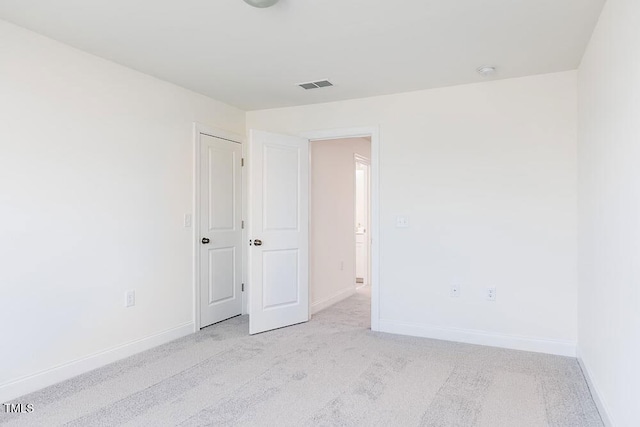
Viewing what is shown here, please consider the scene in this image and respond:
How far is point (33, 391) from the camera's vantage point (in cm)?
253

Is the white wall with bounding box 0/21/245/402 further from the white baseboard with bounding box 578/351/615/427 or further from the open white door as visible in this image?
the white baseboard with bounding box 578/351/615/427

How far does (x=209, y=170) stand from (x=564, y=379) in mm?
3411

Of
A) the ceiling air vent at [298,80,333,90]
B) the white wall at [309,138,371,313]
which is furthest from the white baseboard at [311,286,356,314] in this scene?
the ceiling air vent at [298,80,333,90]

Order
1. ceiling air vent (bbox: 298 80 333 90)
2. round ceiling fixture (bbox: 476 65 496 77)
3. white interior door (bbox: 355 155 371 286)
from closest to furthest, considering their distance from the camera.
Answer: round ceiling fixture (bbox: 476 65 496 77)
ceiling air vent (bbox: 298 80 333 90)
white interior door (bbox: 355 155 371 286)

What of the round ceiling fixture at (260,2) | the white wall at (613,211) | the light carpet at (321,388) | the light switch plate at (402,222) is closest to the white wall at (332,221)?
the light switch plate at (402,222)

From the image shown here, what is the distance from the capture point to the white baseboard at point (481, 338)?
321 cm

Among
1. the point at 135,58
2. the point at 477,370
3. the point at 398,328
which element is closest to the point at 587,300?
the point at 477,370

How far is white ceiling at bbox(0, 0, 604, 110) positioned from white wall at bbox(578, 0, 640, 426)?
0.35 m

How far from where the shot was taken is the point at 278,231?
401 cm

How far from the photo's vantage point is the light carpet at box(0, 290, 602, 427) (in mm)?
2209

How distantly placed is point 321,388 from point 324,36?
2.27 metres

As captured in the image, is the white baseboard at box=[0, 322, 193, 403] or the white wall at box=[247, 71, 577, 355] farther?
the white wall at box=[247, 71, 577, 355]

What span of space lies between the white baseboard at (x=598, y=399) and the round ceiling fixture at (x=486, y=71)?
2257 millimetres

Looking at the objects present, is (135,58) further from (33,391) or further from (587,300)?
(587,300)
